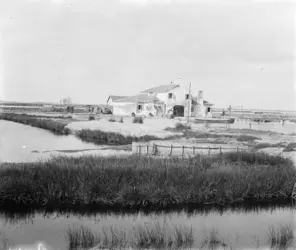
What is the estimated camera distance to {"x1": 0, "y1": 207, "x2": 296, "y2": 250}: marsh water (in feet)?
17.3

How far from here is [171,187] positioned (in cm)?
696

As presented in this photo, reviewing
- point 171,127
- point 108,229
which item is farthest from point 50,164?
point 171,127

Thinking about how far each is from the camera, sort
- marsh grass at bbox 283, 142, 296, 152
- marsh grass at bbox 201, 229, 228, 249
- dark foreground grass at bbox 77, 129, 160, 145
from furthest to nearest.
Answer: dark foreground grass at bbox 77, 129, 160, 145
marsh grass at bbox 283, 142, 296, 152
marsh grass at bbox 201, 229, 228, 249

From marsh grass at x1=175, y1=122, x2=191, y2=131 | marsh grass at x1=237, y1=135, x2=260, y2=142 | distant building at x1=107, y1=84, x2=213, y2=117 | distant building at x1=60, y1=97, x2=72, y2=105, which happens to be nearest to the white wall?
distant building at x1=107, y1=84, x2=213, y2=117

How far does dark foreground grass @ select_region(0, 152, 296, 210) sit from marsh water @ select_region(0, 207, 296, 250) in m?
0.41

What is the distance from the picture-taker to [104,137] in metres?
11.5

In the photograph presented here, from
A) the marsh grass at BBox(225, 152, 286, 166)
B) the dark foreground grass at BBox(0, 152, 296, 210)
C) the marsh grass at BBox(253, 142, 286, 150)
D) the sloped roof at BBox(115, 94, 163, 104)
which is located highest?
the sloped roof at BBox(115, 94, 163, 104)

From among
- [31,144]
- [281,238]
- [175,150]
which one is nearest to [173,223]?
[281,238]

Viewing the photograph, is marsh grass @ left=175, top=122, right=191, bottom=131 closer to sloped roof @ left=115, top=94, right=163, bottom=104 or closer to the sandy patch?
the sandy patch

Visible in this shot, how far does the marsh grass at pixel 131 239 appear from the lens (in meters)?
4.88

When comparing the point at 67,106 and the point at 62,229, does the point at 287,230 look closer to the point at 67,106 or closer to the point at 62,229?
the point at 62,229

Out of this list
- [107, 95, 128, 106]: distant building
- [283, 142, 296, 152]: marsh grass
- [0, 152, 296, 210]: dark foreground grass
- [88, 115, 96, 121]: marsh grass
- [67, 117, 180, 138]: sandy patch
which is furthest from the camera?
[88, 115, 96, 121]: marsh grass

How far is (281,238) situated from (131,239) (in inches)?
87.6

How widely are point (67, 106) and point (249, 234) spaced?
635 cm
